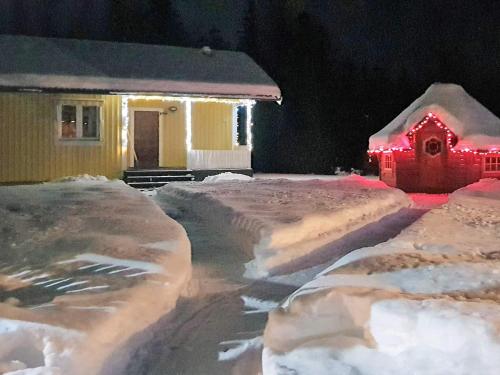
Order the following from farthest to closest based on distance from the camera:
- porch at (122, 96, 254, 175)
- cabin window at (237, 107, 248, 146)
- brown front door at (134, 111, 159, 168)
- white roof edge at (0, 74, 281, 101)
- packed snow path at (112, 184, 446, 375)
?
1. cabin window at (237, 107, 248, 146)
2. brown front door at (134, 111, 159, 168)
3. porch at (122, 96, 254, 175)
4. white roof edge at (0, 74, 281, 101)
5. packed snow path at (112, 184, 446, 375)

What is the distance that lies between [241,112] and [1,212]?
53.3 ft

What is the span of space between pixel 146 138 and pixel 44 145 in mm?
3773

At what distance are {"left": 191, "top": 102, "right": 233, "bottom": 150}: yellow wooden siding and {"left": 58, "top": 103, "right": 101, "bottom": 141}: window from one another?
138 inches

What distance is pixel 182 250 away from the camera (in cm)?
920

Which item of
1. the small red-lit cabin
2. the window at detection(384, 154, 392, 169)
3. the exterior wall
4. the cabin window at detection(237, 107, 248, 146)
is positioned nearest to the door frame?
the cabin window at detection(237, 107, 248, 146)

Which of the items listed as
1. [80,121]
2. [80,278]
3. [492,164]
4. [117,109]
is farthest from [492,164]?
[80,278]

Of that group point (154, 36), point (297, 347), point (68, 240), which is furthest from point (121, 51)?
point (154, 36)

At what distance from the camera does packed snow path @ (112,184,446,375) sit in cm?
583

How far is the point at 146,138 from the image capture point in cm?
2281

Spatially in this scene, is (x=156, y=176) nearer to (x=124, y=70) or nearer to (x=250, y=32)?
(x=124, y=70)

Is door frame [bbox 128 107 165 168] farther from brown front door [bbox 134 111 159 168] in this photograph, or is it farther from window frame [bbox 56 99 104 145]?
window frame [bbox 56 99 104 145]

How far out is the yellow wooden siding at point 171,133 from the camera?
73.9 feet

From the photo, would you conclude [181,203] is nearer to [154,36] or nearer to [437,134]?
[437,134]

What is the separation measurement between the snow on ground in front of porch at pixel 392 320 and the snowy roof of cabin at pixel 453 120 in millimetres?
14895
